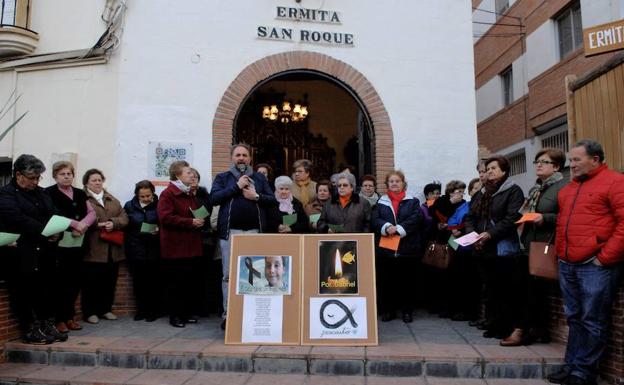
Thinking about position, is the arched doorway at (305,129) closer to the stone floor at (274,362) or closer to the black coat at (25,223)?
the black coat at (25,223)

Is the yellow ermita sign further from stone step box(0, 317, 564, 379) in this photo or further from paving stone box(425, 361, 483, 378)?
paving stone box(425, 361, 483, 378)

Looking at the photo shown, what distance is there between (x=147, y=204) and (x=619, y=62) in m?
5.90

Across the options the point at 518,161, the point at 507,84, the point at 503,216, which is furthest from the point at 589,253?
the point at 507,84

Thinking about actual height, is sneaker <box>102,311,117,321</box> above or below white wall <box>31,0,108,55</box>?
below

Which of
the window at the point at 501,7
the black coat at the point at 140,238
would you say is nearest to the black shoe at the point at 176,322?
the black coat at the point at 140,238

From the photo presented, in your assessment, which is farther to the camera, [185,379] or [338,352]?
[338,352]

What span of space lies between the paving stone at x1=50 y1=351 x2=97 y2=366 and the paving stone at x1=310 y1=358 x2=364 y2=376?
2.20 m

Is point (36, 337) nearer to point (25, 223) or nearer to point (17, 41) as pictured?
point (25, 223)

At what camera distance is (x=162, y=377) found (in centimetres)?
457

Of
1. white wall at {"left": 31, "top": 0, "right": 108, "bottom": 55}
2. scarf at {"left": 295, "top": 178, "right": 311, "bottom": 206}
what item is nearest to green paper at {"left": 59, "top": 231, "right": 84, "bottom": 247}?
scarf at {"left": 295, "top": 178, "right": 311, "bottom": 206}

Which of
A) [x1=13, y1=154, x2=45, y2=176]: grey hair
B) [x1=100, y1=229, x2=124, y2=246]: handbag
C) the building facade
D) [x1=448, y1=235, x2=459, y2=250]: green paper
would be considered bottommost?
[x1=448, y1=235, x2=459, y2=250]: green paper

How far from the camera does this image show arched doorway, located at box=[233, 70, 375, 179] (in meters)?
11.7

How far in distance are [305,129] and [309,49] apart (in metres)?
4.49

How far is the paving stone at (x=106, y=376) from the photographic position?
443 cm
